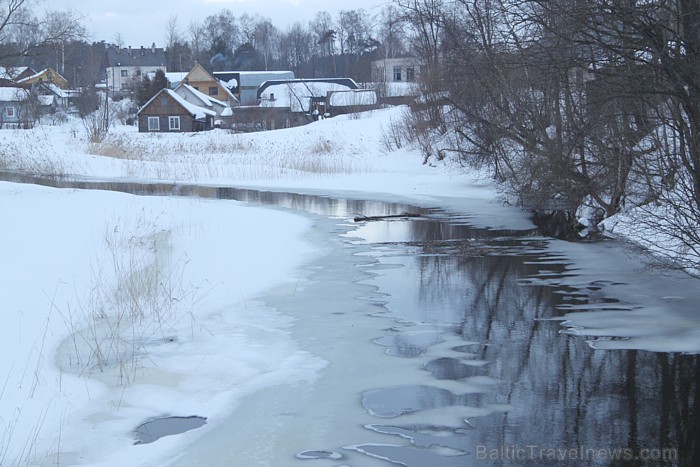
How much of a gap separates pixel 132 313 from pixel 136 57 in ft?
448

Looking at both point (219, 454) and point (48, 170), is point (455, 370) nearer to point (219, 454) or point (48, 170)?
point (219, 454)

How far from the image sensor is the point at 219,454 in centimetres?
566

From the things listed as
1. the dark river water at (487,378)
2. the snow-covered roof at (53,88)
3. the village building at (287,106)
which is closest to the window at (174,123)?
the village building at (287,106)

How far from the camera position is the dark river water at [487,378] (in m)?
5.67

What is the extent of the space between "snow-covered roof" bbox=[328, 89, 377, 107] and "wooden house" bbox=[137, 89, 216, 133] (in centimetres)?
1323

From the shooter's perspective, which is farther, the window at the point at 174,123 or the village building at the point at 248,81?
the village building at the point at 248,81

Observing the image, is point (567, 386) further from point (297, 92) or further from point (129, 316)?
point (297, 92)

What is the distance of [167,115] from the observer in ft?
248

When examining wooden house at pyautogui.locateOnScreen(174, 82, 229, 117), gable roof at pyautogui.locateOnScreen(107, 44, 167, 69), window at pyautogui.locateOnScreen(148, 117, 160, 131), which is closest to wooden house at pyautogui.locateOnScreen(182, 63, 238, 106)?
wooden house at pyautogui.locateOnScreen(174, 82, 229, 117)

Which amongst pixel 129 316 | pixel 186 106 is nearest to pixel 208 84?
pixel 186 106

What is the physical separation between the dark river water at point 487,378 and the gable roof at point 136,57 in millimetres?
132068

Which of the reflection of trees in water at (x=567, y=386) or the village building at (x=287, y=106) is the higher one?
the village building at (x=287, y=106)

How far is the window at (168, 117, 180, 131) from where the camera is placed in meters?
75.8

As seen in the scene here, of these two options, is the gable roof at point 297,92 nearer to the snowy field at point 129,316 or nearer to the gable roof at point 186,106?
the gable roof at point 186,106
